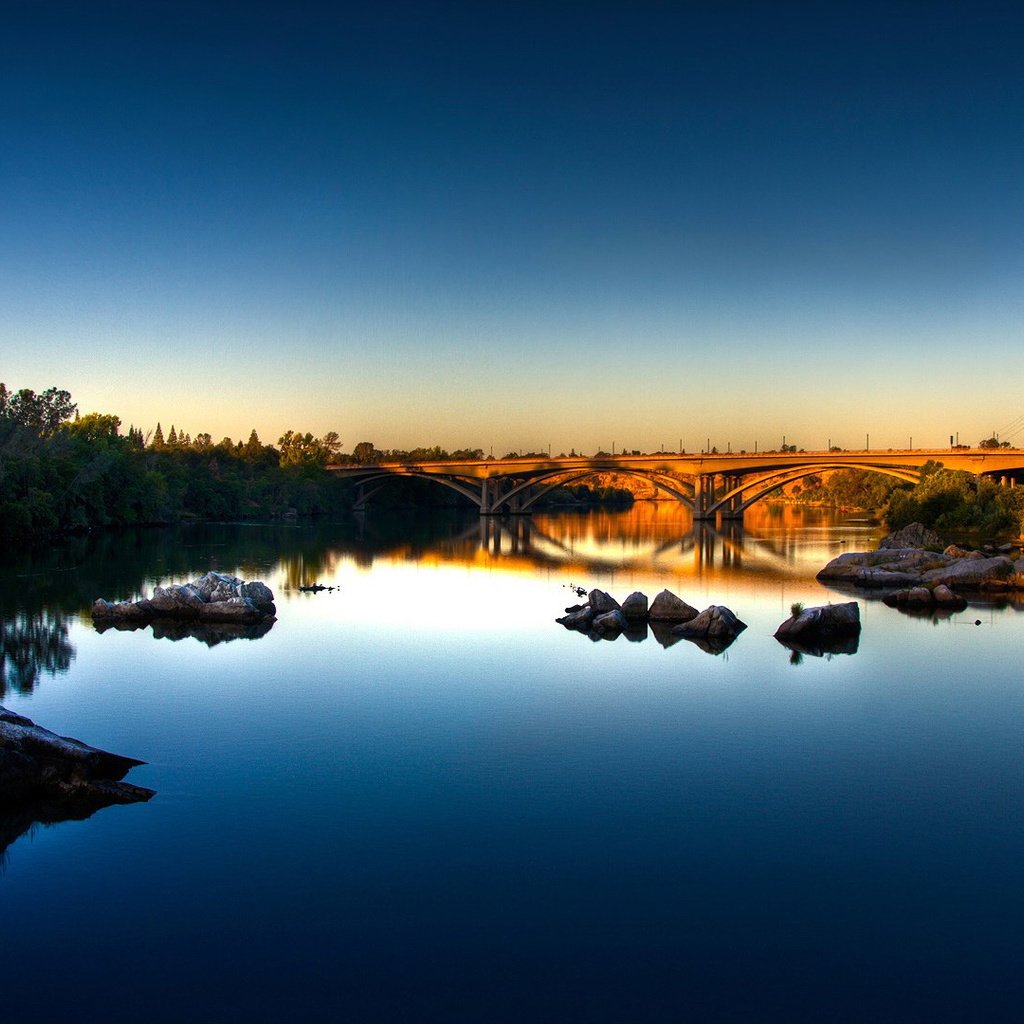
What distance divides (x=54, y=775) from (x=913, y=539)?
1726 inches

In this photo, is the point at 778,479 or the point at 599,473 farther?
the point at 599,473

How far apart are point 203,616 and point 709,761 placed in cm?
1646

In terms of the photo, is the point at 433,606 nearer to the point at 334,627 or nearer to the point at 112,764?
the point at 334,627

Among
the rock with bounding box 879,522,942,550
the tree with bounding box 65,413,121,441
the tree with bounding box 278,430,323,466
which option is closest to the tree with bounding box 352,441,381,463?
the tree with bounding box 278,430,323,466

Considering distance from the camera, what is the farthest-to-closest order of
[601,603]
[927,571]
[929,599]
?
[927,571], [929,599], [601,603]

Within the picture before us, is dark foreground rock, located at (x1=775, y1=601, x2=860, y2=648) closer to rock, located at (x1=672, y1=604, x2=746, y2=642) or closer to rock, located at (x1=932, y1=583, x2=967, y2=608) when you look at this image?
rock, located at (x1=672, y1=604, x2=746, y2=642)

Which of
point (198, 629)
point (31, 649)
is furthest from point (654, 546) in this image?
point (31, 649)

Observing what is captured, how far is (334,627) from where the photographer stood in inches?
1005

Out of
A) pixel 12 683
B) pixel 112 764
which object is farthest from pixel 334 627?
pixel 112 764

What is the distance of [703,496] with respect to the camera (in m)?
73.2

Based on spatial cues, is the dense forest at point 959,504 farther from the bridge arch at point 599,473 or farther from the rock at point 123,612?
the rock at point 123,612

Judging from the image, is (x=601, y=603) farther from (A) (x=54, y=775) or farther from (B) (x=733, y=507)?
(B) (x=733, y=507)

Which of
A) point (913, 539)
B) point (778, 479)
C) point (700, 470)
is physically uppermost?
point (700, 470)

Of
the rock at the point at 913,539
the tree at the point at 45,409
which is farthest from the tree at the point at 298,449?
the rock at the point at 913,539
